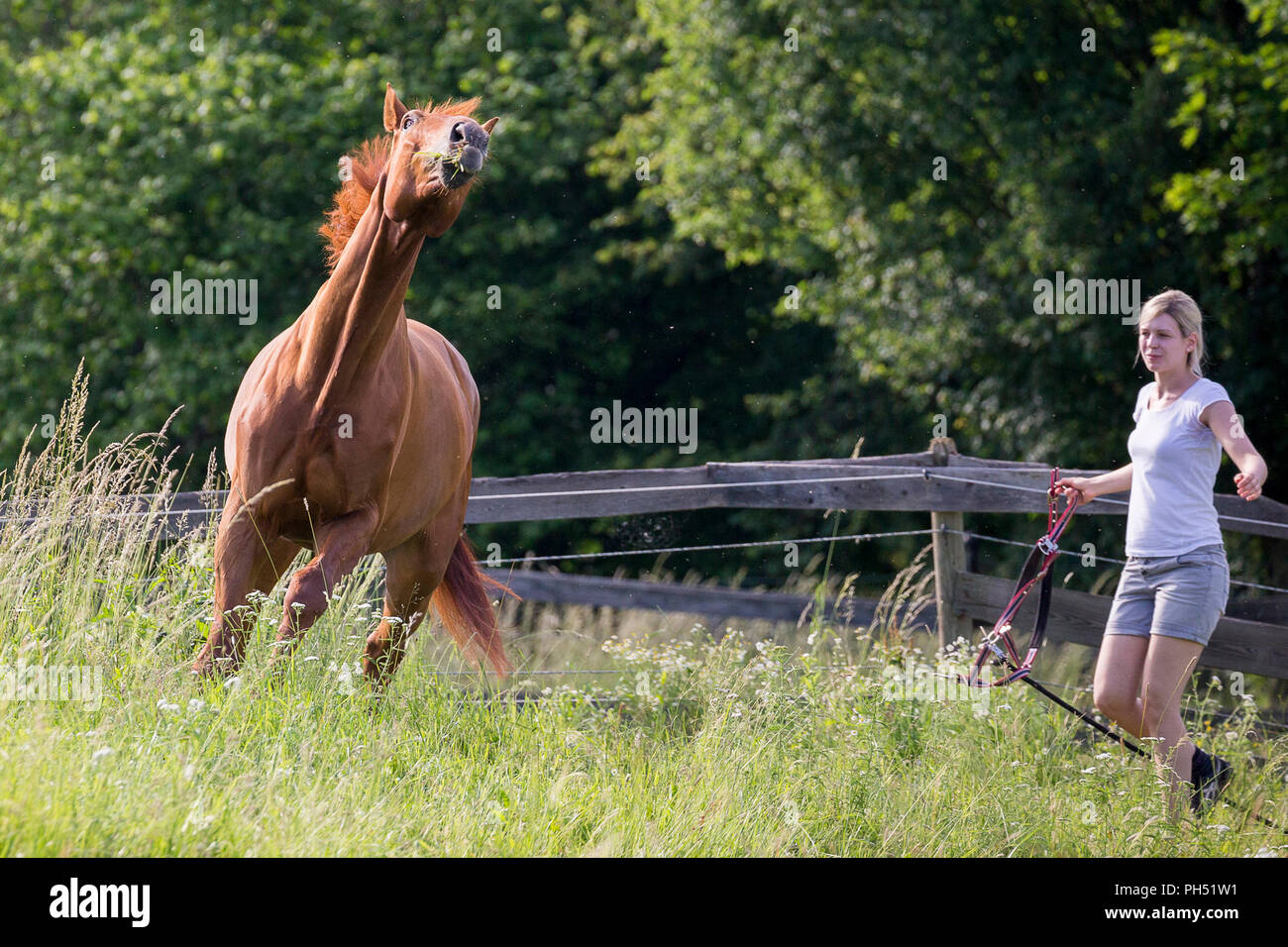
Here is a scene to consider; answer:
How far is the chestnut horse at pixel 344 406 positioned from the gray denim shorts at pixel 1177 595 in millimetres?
2599

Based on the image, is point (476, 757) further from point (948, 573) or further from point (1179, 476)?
point (948, 573)

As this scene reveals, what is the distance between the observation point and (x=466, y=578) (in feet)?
18.5

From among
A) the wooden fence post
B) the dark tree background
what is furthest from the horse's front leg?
the dark tree background

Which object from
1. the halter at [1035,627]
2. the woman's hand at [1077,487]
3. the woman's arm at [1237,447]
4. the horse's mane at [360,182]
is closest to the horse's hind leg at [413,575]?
the horse's mane at [360,182]

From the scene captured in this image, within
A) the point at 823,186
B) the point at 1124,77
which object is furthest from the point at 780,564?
the point at 1124,77

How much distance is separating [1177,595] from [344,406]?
2.94 m

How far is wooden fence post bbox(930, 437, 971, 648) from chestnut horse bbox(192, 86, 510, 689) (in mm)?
2957

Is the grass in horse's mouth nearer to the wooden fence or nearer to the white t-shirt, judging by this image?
the white t-shirt

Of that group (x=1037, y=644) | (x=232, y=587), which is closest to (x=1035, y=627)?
(x=1037, y=644)

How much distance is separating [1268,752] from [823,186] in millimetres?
8867

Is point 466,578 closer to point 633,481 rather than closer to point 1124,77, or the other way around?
point 633,481

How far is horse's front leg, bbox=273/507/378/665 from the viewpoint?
13.0 ft

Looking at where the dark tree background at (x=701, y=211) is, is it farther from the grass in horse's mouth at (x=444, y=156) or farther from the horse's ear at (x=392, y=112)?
the grass in horse's mouth at (x=444, y=156)

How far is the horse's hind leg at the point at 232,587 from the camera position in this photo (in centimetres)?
401
